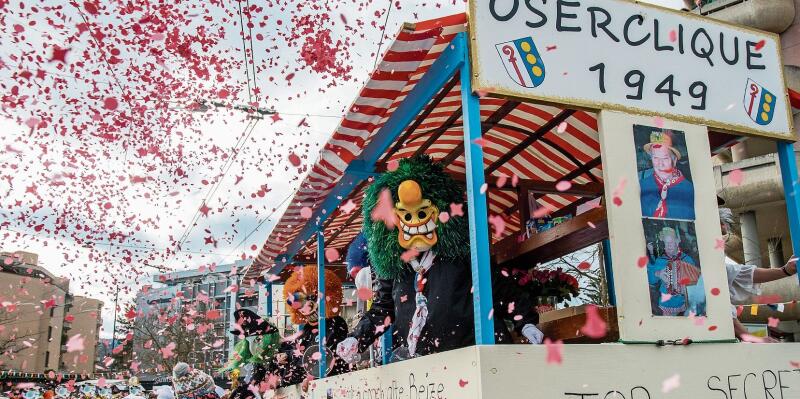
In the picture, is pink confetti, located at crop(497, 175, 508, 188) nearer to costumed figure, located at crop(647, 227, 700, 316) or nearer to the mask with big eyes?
costumed figure, located at crop(647, 227, 700, 316)

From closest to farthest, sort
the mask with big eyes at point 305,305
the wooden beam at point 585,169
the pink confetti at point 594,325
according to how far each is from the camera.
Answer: the pink confetti at point 594,325 → the wooden beam at point 585,169 → the mask with big eyes at point 305,305

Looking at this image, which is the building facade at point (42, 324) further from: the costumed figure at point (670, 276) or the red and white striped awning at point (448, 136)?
the costumed figure at point (670, 276)

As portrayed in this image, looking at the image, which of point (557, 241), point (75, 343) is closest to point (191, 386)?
point (75, 343)

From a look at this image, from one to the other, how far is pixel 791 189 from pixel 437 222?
2247 mm

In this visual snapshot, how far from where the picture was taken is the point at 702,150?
12.3 feet

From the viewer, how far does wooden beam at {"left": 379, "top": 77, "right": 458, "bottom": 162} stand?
4.16 meters

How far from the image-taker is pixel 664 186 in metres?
3.54

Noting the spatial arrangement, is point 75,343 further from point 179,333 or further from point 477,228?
point 179,333

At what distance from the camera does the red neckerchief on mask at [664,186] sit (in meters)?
3.49

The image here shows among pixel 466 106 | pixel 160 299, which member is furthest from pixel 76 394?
pixel 160 299

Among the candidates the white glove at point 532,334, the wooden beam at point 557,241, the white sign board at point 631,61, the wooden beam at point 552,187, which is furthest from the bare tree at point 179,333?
the white sign board at point 631,61

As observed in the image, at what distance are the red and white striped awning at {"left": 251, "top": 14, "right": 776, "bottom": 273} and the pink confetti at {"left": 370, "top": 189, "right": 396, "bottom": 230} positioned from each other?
1.37 ft

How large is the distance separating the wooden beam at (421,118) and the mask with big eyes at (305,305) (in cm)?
274

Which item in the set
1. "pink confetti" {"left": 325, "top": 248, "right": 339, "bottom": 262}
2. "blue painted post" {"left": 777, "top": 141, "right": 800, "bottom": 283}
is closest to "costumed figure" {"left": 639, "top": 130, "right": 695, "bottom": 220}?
"blue painted post" {"left": 777, "top": 141, "right": 800, "bottom": 283}
